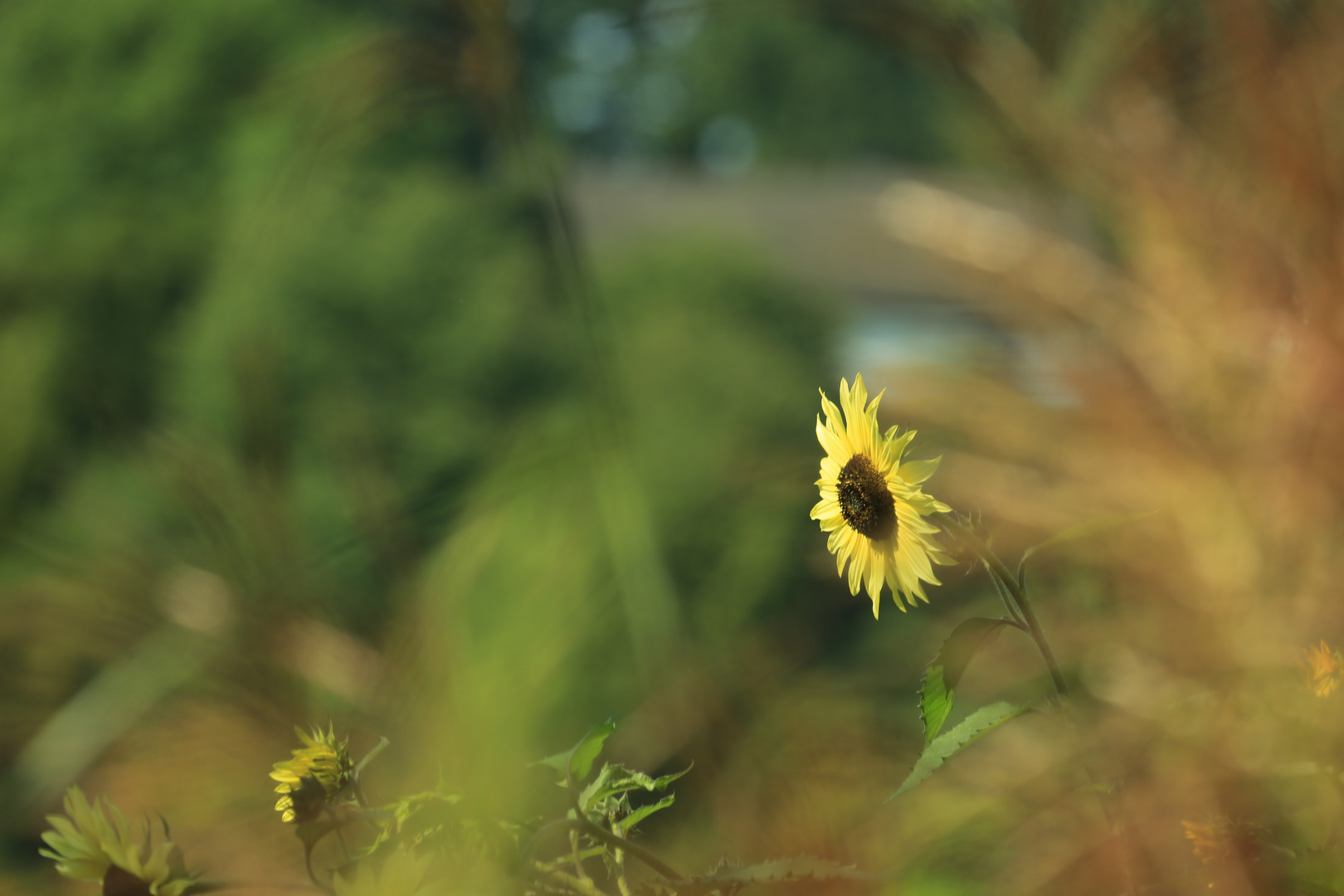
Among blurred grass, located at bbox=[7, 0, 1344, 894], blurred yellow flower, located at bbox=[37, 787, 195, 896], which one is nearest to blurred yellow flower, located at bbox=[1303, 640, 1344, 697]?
blurred grass, located at bbox=[7, 0, 1344, 894]

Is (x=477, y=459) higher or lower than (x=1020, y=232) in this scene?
higher

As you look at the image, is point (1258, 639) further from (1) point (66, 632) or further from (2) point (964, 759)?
(1) point (66, 632)

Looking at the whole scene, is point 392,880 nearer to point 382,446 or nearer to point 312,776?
point 312,776

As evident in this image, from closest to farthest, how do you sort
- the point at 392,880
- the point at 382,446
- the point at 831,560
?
the point at 392,880
the point at 831,560
the point at 382,446

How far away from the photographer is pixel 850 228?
427 cm

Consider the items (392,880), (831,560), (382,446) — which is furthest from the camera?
(382,446)

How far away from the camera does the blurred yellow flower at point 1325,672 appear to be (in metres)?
0.20

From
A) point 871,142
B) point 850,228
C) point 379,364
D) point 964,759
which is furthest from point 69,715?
point 871,142

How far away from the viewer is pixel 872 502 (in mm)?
197

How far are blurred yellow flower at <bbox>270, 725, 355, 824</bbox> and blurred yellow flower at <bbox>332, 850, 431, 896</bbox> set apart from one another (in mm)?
18

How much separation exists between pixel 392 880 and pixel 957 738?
3.2 inches

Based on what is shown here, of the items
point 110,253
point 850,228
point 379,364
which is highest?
point 850,228

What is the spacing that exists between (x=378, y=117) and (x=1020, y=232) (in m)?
0.39

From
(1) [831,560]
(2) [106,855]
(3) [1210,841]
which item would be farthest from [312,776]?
(1) [831,560]
